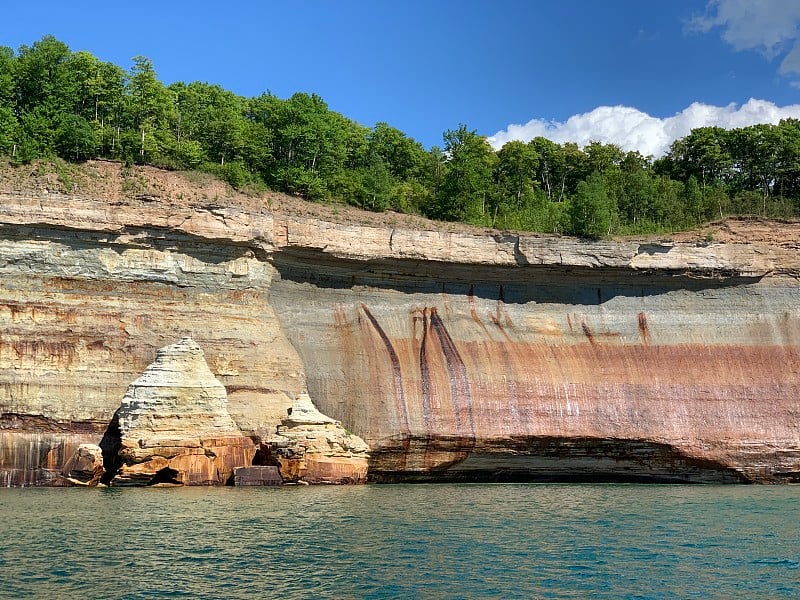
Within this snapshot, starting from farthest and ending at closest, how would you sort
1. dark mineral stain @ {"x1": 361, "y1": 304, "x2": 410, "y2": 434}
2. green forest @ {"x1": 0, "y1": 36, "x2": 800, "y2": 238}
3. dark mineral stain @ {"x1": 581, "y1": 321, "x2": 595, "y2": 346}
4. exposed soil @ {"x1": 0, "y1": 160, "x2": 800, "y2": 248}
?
green forest @ {"x1": 0, "y1": 36, "x2": 800, "y2": 238}, dark mineral stain @ {"x1": 581, "y1": 321, "x2": 595, "y2": 346}, dark mineral stain @ {"x1": 361, "y1": 304, "x2": 410, "y2": 434}, exposed soil @ {"x1": 0, "y1": 160, "x2": 800, "y2": 248}

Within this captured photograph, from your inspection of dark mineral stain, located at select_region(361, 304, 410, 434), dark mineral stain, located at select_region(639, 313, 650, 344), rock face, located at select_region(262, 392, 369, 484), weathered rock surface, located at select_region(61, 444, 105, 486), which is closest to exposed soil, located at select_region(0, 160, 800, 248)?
dark mineral stain, located at select_region(639, 313, 650, 344)

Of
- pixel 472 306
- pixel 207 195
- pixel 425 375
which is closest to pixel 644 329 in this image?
pixel 472 306

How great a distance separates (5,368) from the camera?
31.7 m

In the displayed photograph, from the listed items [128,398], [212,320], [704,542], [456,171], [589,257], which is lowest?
[704,542]

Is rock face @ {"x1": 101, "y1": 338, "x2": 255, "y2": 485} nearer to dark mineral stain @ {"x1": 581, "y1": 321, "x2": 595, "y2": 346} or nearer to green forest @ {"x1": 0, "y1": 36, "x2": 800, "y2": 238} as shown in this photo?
green forest @ {"x1": 0, "y1": 36, "x2": 800, "y2": 238}

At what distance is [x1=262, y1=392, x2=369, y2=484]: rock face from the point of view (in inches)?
1276

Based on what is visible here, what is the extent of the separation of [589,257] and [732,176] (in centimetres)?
2923

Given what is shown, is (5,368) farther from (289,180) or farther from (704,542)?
(704,542)

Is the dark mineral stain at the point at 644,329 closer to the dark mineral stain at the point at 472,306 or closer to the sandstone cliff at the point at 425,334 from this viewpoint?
the sandstone cliff at the point at 425,334

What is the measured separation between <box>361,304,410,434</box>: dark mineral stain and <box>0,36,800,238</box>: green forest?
9.18 metres

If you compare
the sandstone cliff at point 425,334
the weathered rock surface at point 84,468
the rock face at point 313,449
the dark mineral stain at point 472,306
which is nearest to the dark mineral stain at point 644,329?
the sandstone cliff at point 425,334

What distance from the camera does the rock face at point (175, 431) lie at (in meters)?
30.4

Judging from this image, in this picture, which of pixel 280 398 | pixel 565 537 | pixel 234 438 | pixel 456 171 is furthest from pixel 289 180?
pixel 565 537

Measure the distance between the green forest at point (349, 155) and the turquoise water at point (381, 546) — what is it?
63.1ft
